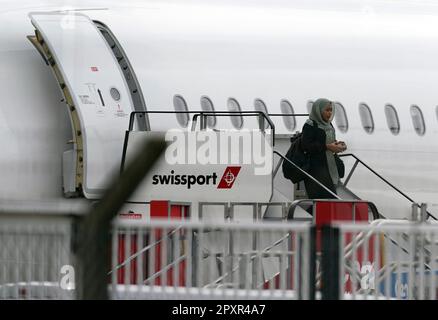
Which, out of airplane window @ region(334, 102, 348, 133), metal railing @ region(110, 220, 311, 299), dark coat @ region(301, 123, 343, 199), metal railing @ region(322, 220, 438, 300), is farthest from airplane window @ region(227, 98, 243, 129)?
metal railing @ region(110, 220, 311, 299)

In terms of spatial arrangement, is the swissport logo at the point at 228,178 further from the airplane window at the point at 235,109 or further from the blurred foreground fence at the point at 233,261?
the blurred foreground fence at the point at 233,261

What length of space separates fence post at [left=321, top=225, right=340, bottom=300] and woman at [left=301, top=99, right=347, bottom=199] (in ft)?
21.5

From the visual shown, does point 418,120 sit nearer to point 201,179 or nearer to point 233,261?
point 201,179

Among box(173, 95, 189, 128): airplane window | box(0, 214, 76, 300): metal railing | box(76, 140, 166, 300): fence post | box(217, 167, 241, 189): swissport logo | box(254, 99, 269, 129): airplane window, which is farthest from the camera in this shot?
box(254, 99, 269, 129): airplane window

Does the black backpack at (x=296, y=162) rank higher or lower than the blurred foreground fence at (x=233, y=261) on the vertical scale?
higher

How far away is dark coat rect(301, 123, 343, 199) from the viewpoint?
13.1 metres

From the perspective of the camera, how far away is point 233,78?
14.2 meters

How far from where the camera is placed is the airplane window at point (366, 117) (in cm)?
1478

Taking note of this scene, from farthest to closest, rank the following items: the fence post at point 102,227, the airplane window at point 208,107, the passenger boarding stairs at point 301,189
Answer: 1. the airplane window at point 208,107
2. the passenger boarding stairs at point 301,189
3. the fence post at point 102,227

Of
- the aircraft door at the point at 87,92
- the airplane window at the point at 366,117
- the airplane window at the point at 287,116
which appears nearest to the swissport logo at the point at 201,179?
the aircraft door at the point at 87,92

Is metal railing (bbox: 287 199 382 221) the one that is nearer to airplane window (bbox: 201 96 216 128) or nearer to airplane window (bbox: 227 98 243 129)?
airplane window (bbox: 227 98 243 129)

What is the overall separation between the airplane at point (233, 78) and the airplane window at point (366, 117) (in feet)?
0.04

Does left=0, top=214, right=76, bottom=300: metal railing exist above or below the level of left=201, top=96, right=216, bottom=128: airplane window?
below

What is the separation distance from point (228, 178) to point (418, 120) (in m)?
3.24
